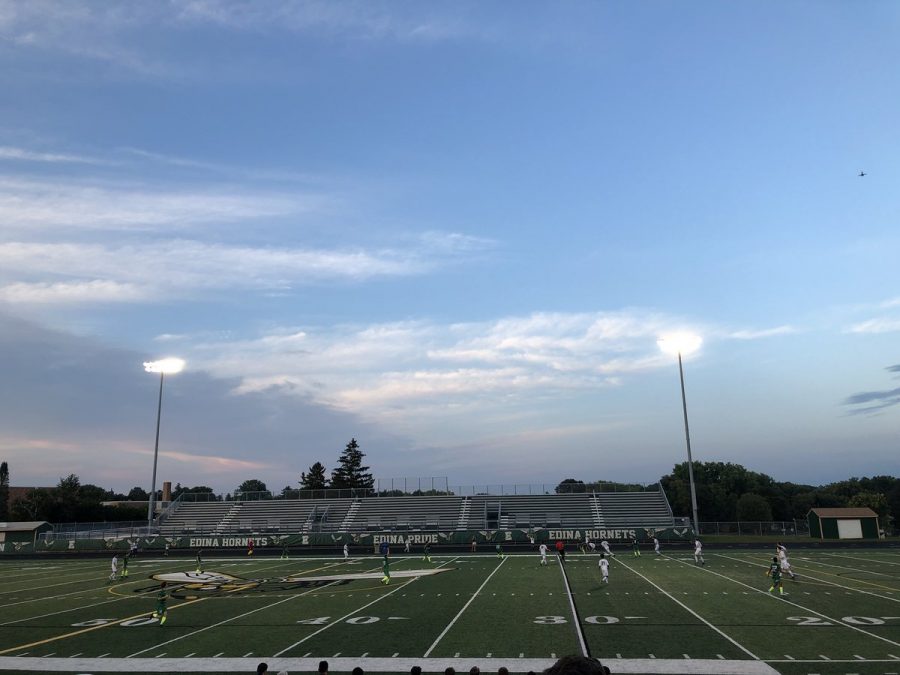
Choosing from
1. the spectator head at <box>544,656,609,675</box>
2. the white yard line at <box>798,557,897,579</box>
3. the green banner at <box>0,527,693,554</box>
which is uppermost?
the spectator head at <box>544,656,609,675</box>

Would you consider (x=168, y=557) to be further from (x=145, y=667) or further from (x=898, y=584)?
(x=898, y=584)

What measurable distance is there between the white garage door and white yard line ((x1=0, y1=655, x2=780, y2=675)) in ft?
155

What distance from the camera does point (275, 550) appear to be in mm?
55188

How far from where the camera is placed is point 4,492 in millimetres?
102625

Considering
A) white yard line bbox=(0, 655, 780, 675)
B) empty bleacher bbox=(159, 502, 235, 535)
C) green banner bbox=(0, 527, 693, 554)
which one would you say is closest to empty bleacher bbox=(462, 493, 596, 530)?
green banner bbox=(0, 527, 693, 554)

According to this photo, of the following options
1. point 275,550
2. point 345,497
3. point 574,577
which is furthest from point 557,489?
point 574,577

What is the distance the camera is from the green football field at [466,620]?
17.3 m

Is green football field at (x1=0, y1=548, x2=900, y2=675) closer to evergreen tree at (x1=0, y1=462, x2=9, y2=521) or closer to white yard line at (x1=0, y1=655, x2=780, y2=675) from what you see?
white yard line at (x1=0, y1=655, x2=780, y2=675)

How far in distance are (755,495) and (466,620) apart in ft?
292

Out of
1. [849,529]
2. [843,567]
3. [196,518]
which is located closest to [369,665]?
[843,567]

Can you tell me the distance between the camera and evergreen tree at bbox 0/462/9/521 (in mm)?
99188

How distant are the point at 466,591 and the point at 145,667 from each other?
1505 cm

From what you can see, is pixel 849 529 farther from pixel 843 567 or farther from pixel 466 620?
pixel 466 620

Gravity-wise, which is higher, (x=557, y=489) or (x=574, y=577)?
(x=557, y=489)
